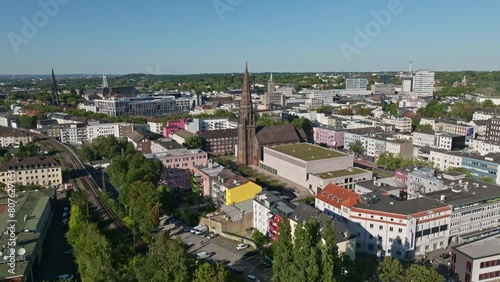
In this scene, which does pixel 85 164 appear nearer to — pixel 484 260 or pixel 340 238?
pixel 340 238

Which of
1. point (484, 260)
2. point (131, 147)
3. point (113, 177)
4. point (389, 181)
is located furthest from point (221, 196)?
point (131, 147)

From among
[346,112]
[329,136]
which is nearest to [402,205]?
[329,136]

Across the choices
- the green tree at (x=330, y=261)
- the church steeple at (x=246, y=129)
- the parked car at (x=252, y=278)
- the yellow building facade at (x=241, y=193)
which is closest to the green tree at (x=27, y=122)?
the church steeple at (x=246, y=129)

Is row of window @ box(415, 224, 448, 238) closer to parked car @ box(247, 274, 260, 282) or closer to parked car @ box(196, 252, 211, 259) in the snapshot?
parked car @ box(247, 274, 260, 282)

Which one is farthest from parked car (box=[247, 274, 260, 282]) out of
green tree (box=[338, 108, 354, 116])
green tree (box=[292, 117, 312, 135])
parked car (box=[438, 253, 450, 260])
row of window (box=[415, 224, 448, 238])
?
green tree (box=[338, 108, 354, 116])

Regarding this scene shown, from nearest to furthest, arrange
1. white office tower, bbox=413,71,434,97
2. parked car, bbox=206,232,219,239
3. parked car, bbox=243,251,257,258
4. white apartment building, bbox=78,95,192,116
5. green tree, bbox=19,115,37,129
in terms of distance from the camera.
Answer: parked car, bbox=243,251,257,258
parked car, bbox=206,232,219,239
green tree, bbox=19,115,37,129
white apartment building, bbox=78,95,192,116
white office tower, bbox=413,71,434,97

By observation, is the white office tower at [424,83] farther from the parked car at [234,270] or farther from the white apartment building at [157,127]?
the parked car at [234,270]
